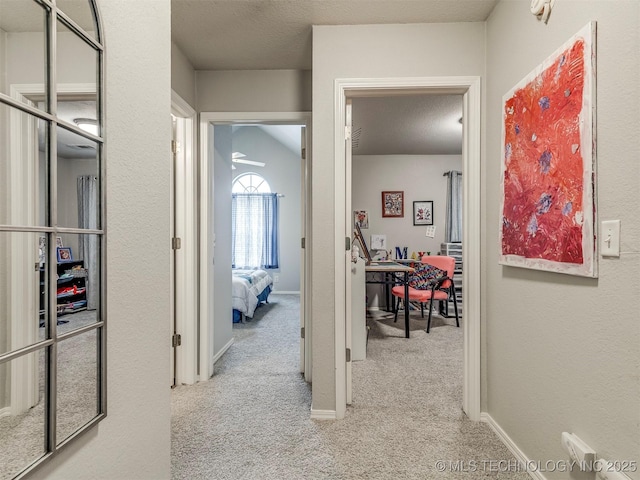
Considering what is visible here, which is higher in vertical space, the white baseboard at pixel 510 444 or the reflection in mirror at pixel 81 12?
the reflection in mirror at pixel 81 12

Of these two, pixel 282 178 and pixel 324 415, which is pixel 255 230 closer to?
pixel 282 178

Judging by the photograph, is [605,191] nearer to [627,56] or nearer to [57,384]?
[627,56]

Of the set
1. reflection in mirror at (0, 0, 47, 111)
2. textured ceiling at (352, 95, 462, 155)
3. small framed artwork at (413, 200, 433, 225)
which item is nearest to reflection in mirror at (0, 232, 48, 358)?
reflection in mirror at (0, 0, 47, 111)

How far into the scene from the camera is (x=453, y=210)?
17.6ft

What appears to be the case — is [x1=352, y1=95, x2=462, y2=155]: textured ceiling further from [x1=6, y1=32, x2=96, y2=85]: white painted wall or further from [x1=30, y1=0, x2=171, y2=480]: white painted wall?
[x1=6, y1=32, x2=96, y2=85]: white painted wall

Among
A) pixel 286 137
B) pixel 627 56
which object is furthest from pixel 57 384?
pixel 286 137

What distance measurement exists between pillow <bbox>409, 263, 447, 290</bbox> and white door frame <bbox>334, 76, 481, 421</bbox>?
2206 mm

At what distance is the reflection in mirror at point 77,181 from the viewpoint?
2.48 feet

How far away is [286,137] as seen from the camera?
632 centimetres

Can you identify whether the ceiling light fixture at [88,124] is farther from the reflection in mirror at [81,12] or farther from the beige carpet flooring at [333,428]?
the beige carpet flooring at [333,428]

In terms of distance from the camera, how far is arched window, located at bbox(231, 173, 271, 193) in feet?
23.1

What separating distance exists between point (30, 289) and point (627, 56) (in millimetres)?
1695

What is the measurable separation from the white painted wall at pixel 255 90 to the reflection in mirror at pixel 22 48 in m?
2.02

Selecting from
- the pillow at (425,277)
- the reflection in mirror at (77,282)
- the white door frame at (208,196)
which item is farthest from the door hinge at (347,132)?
the pillow at (425,277)
